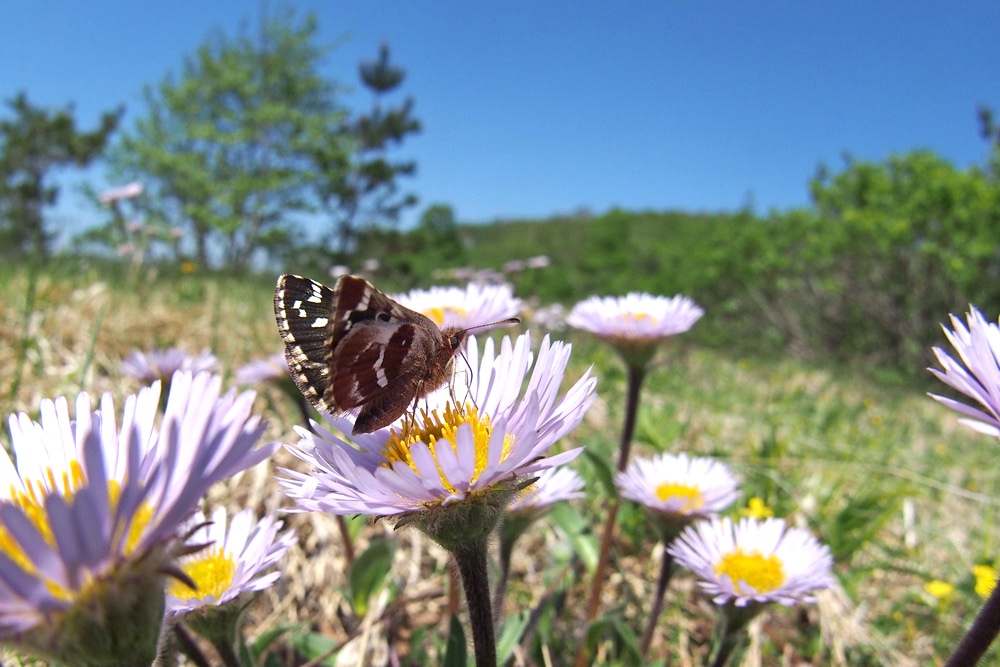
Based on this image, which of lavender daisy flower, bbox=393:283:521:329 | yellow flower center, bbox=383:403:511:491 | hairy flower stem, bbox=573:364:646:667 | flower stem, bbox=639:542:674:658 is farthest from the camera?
lavender daisy flower, bbox=393:283:521:329

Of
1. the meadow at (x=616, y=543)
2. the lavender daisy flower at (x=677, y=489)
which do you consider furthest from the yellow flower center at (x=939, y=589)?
the lavender daisy flower at (x=677, y=489)

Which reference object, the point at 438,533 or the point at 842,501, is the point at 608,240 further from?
the point at 438,533

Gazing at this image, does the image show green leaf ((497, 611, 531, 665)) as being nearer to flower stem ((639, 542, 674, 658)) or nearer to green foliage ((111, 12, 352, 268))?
flower stem ((639, 542, 674, 658))

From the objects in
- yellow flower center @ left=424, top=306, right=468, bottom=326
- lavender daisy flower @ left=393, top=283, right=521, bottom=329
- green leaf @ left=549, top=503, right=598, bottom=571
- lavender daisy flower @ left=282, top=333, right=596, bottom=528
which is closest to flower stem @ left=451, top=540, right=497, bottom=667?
lavender daisy flower @ left=282, top=333, right=596, bottom=528

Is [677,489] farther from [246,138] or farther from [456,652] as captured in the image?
[246,138]

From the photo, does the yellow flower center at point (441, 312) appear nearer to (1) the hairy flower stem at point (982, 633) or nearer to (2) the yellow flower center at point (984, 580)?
(1) the hairy flower stem at point (982, 633)
